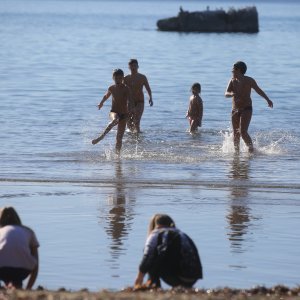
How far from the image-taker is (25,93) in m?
35.3

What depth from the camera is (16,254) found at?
9.77 metres

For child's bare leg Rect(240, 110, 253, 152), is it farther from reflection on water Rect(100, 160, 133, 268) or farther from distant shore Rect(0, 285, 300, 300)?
distant shore Rect(0, 285, 300, 300)

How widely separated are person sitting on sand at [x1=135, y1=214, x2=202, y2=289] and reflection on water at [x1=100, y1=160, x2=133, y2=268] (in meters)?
1.75

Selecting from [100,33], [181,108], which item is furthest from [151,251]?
[100,33]

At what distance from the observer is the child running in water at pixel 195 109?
2308 cm

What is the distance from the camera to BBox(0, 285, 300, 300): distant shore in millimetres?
8766

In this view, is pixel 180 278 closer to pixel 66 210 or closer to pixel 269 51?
pixel 66 210

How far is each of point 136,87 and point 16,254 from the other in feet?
42.9

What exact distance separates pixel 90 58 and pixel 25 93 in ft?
72.9

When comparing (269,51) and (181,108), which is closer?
(181,108)

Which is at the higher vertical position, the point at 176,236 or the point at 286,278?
the point at 176,236

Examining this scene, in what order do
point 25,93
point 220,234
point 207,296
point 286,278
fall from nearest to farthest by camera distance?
1. point 207,296
2. point 286,278
3. point 220,234
4. point 25,93

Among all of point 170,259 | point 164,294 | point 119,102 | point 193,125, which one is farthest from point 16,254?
point 193,125

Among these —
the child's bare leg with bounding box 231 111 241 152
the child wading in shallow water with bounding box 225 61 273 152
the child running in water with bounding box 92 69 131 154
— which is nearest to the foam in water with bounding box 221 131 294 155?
the child's bare leg with bounding box 231 111 241 152
